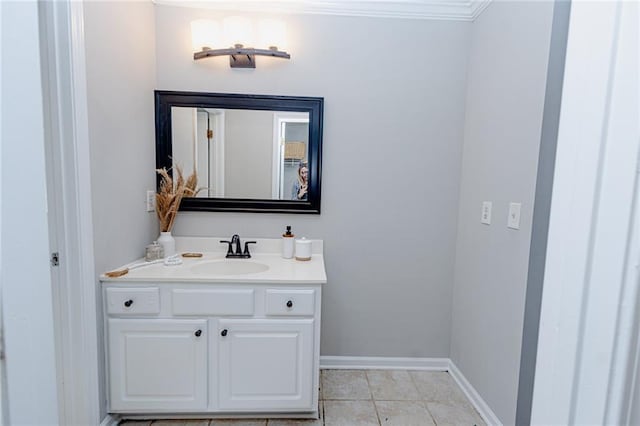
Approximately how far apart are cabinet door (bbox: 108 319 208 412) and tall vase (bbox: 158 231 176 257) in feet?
1.54

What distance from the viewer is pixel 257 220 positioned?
6.81 feet

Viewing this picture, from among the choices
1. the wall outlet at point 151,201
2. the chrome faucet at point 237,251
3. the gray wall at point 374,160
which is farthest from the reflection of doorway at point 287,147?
the wall outlet at point 151,201

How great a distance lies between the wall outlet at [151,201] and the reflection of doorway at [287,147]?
0.74m

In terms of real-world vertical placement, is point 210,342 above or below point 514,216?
below

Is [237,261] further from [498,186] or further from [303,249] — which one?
[498,186]

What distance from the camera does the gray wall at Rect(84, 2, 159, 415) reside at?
144 cm

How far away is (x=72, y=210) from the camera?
130 cm

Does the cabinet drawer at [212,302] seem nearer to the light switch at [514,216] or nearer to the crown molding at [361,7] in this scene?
the light switch at [514,216]

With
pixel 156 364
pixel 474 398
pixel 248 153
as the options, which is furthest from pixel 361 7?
pixel 474 398

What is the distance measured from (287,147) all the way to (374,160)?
0.58 m

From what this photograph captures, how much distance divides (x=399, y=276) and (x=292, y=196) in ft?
2.99

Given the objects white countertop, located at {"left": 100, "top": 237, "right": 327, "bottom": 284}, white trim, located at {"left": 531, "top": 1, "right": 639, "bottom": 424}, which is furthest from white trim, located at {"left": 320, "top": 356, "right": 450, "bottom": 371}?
white trim, located at {"left": 531, "top": 1, "right": 639, "bottom": 424}

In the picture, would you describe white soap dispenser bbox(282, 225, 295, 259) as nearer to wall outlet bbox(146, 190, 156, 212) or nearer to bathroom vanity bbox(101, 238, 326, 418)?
bathroom vanity bbox(101, 238, 326, 418)

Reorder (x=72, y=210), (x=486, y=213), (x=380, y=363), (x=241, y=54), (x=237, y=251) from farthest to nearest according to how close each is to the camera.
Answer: (x=380, y=363) < (x=237, y=251) < (x=241, y=54) < (x=486, y=213) < (x=72, y=210)
